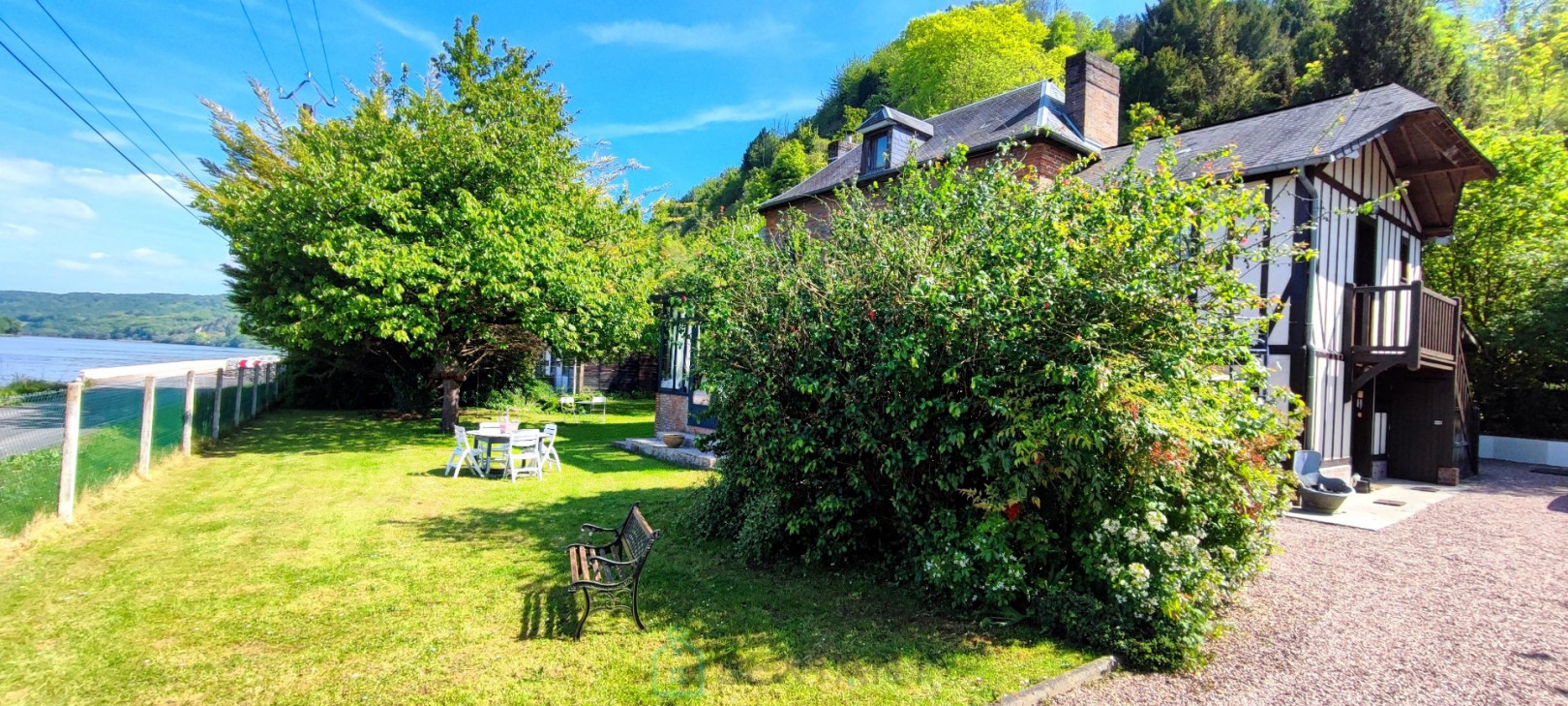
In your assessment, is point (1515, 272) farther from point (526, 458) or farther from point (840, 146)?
point (526, 458)

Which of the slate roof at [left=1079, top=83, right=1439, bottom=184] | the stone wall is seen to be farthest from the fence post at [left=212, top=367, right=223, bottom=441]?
the slate roof at [left=1079, top=83, right=1439, bottom=184]

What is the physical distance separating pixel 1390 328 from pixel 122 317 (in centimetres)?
7323

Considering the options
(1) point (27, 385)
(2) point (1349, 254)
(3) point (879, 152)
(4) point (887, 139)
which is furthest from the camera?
(3) point (879, 152)

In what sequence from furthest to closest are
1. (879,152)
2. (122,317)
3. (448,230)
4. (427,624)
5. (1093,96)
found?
(122,317)
(879,152)
(1093,96)
(448,230)
(427,624)

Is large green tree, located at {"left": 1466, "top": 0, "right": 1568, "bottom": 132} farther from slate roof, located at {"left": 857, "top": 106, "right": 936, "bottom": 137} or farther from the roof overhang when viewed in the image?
slate roof, located at {"left": 857, "top": 106, "right": 936, "bottom": 137}

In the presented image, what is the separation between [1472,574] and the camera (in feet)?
21.7

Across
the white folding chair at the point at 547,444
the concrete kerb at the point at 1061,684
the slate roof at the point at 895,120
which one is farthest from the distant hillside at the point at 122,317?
the concrete kerb at the point at 1061,684

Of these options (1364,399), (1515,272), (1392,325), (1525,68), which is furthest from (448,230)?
(1525,68)

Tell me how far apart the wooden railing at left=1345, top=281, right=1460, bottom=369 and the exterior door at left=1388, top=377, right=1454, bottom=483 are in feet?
3.41

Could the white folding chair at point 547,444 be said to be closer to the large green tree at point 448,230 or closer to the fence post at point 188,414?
the large green tree at point 448,230

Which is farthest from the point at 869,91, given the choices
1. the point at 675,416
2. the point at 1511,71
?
the point at 675,416

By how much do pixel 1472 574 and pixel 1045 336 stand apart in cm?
576

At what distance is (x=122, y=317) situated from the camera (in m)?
52.5

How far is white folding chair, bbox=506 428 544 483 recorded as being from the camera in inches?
405
